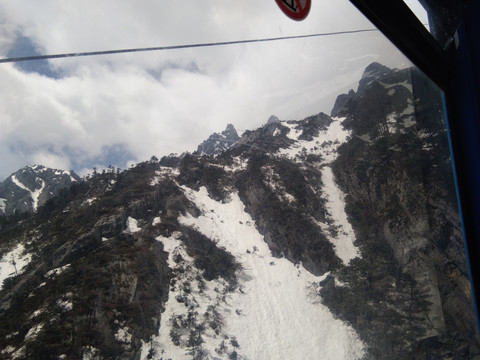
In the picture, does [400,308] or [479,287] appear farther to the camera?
[400,308]

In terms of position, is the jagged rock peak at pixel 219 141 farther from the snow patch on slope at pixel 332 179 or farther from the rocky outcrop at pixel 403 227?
the rocky outcrop at pixel 403 227

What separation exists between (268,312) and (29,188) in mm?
73571

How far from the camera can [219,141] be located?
11519 cm

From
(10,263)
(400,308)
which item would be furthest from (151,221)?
(400,308)

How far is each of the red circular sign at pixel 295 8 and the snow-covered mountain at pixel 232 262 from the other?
14.7 metres

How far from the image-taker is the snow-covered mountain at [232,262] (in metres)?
28.1

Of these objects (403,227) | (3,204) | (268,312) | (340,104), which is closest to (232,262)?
(268,312)

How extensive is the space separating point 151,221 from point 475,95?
47741 mm

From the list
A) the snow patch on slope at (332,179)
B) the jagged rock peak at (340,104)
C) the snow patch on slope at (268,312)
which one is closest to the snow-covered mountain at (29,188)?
the snow patch on slope at (268,312)

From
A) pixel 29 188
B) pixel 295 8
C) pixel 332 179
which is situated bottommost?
pixel 295 8

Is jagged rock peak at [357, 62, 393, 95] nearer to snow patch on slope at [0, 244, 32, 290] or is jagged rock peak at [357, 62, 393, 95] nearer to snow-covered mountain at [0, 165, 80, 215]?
snow patch on slope at [0, 244, 32, 290]

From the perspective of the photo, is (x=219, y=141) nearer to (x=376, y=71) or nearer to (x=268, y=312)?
(x=268, y=312)

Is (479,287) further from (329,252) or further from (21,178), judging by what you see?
(21,178)

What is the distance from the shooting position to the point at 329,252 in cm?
4334
